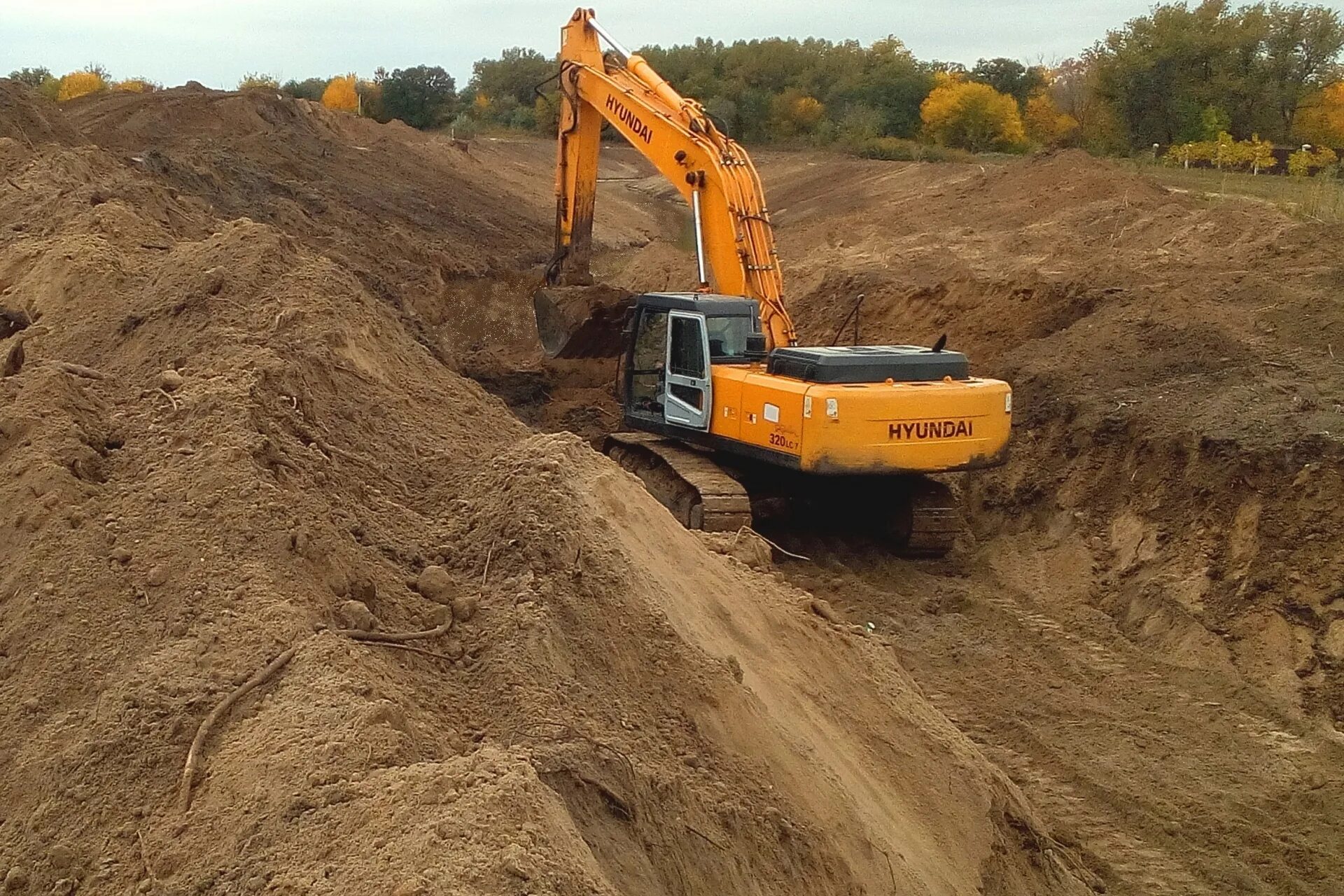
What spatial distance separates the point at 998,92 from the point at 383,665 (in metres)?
41.4

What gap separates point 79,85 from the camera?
55.3 metres

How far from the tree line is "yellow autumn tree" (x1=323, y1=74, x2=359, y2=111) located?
0.09m

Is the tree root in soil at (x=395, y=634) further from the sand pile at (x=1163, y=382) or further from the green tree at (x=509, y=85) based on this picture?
the green tree at (x=509, y=85)

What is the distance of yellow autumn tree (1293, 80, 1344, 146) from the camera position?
2902 centimetres

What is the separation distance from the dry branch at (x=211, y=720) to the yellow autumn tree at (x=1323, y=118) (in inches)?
1206

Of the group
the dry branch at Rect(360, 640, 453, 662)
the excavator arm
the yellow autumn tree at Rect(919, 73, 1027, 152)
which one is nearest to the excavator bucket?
the excavator arm

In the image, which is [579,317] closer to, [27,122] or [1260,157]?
[27,122]

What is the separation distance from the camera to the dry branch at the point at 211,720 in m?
3.61

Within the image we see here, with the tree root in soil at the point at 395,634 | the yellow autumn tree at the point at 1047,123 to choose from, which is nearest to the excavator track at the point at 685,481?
the tree root in soil at the point at 395,634

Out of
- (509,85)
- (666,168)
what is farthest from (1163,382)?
(509,85)

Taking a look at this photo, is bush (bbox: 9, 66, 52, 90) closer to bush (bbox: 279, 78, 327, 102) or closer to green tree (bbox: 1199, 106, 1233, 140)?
bush (bbox: 279, 78, 327, 102)

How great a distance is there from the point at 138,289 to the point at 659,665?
16.8ft

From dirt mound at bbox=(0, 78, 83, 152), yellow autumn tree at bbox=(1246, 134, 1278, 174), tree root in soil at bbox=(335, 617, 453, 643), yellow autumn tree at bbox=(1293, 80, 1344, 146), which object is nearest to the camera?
tree root in soil at bbox=(335, 617, 453, 643)

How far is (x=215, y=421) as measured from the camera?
540cm
